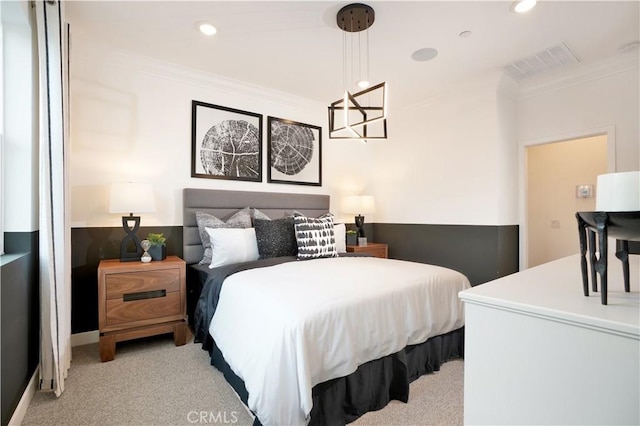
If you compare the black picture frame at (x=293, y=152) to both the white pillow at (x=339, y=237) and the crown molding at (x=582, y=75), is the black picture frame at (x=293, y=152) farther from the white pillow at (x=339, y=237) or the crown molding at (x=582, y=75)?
the crown molding at (x=582, y=75)

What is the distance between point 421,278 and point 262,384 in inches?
51.4

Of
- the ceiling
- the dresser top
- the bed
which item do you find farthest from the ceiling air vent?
the dresser top

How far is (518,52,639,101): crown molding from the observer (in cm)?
294

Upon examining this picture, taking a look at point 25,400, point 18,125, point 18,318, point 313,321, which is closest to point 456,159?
point 313,321

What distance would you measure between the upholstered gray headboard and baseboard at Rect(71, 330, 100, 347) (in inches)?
39.2

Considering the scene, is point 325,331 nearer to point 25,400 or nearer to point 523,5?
point 25,400

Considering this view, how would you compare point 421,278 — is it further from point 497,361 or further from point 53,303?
point 53,303

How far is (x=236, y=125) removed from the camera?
355 cm

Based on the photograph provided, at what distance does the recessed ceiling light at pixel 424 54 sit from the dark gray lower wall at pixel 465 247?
1.99 metres

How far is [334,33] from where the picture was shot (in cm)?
258

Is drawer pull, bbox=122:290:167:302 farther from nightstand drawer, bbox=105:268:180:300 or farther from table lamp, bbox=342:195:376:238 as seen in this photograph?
table lamp, bbox=342:195:376:238

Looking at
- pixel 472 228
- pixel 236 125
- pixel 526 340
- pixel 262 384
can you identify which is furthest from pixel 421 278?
pixel 236 125

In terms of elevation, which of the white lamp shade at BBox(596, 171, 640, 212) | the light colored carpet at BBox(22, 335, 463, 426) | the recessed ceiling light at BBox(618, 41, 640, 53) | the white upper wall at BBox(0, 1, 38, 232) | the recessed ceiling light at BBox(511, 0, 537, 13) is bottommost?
the light colored carpet at BBox(22, 335, 463, 426)

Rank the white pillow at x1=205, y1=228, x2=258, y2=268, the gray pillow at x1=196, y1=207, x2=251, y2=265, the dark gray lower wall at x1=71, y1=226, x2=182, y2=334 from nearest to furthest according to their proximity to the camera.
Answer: the dark gray lower wall at x1=71, y1=226, x2=182, y2=334 → the white pillow at x1=205, y1=228, x2=258, y2=268 → the gray pillow at x1=196, y1=207, x2=251, y2=265
